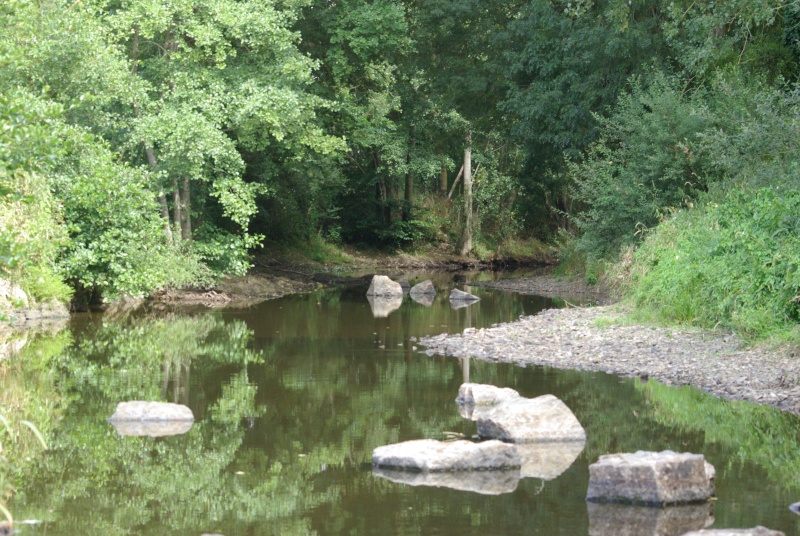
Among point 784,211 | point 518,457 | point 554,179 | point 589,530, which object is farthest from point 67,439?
point 554,179

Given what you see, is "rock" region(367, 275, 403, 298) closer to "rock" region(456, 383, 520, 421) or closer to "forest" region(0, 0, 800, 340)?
"forest" region(0, 0, 800, 340)

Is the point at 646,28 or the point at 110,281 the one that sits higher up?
the point at 646,28

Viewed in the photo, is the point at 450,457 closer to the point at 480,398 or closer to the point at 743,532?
the point at 480,398

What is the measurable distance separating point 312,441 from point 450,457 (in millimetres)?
1863

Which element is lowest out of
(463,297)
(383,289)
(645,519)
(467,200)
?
(645,519)

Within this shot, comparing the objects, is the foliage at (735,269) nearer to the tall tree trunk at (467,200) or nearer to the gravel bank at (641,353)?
the gravel bank at (641,353)

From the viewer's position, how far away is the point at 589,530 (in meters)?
7.02

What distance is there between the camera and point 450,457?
839 centimetres

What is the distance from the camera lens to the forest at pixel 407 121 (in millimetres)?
16453

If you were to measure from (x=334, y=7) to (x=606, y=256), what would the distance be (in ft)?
36.4

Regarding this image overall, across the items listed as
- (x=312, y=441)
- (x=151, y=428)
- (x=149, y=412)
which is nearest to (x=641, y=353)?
(x=312, y=441)

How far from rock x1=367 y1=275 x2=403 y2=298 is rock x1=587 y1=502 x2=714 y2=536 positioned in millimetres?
19004

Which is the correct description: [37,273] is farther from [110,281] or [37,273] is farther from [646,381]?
[646,381]

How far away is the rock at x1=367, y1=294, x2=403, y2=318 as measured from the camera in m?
22.0
